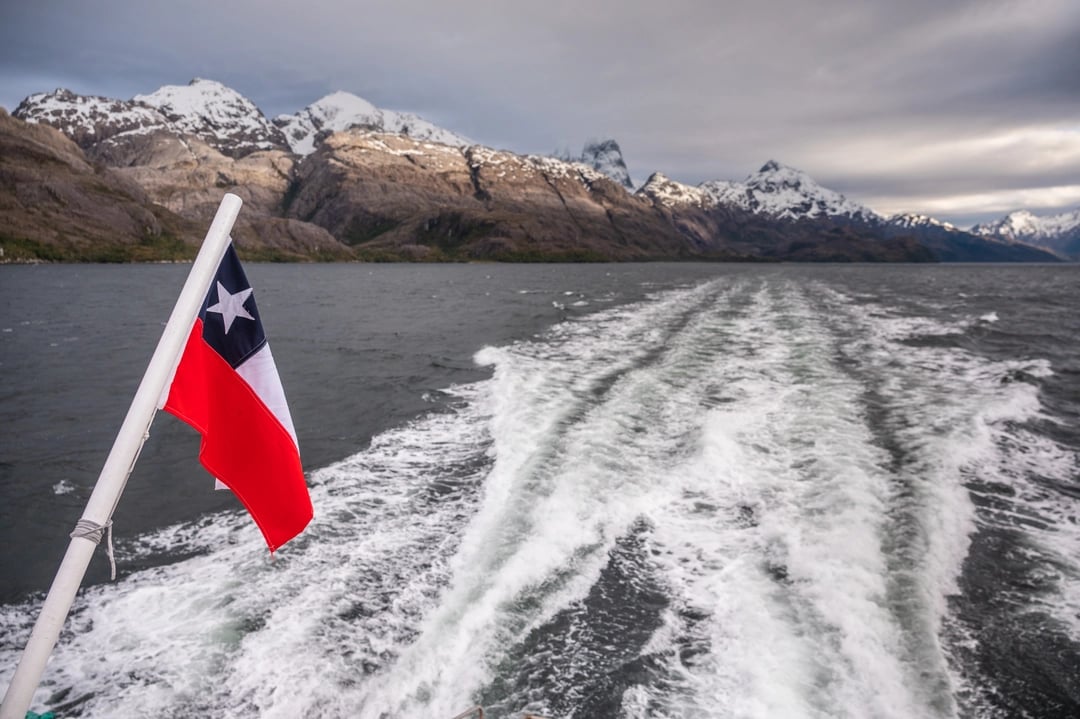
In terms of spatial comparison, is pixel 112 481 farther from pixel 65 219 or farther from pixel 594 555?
pixel 65 219

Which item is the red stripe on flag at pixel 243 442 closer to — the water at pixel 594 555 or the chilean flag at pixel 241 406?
the chilean flag at pixel 241 406

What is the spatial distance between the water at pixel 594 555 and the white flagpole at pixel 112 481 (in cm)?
305

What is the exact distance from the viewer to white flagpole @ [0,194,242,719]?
2621mm

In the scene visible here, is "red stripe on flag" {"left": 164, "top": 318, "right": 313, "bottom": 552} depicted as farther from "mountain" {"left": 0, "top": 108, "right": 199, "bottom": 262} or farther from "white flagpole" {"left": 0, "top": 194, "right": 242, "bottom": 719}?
"mountain" {"left": 0, "top": 108, "right": 199, "bottom": 262}

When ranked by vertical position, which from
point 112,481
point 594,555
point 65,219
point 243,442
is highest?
point 65,219

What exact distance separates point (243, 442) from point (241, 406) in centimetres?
27

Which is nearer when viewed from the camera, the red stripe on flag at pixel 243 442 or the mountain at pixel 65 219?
the red stripe on flag at pixel 243 442

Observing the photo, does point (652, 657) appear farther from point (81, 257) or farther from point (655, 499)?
point (81, 257)

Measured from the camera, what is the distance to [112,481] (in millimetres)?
2834

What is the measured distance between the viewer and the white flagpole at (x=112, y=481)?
2621 mm

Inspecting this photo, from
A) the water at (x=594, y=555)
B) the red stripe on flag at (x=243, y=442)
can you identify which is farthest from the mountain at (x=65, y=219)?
the red stripe on flag at (x=243, y=442)

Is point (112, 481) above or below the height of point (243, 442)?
above

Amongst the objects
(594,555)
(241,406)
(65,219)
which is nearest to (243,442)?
(241,406)

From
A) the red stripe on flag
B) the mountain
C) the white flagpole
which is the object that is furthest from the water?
the mountain
